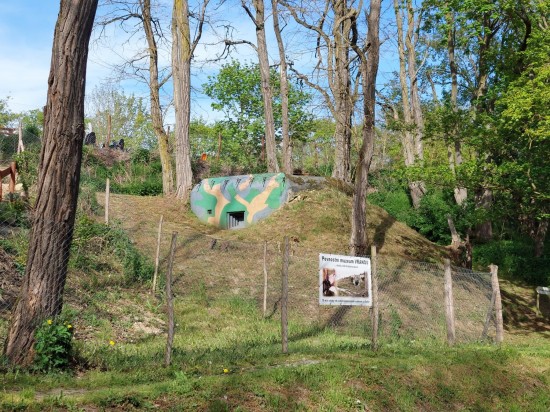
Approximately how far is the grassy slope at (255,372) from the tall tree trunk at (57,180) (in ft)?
3.19

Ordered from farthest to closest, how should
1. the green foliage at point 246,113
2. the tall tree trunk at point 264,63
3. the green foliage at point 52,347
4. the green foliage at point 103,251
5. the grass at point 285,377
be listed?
1. the green foliage at point 246,113
2. the tall tree trunk at point 264,63
3. the green foliage at point 103,251
4. the green foliage at point 52,347
5. the grass at point 285,377

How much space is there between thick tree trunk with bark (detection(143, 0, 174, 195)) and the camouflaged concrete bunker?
2.93 m

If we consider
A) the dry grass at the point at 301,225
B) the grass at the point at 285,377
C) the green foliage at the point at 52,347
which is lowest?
the grass at the point at 285,377

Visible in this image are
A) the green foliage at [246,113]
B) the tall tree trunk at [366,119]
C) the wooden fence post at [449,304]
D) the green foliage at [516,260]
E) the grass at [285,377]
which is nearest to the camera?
the grass at [285,377]

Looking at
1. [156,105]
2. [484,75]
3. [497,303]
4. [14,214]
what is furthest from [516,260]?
[14,214]

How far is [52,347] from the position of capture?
8.57 m

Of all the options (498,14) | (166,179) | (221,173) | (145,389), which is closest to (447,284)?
(145,389)

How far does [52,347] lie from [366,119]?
45.7ft

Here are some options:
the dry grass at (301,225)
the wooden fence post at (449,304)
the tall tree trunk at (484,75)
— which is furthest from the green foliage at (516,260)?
the wooden fence post at (449,304)

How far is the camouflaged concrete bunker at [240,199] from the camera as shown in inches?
988

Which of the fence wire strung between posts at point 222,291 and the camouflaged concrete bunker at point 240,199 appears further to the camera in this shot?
the camouflaged concrete bunker at point 240,199

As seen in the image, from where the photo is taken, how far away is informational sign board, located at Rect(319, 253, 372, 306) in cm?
1143

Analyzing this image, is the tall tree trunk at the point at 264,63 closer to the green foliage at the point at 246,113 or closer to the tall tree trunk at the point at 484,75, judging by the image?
the tall tree trunk at the point at 484,75

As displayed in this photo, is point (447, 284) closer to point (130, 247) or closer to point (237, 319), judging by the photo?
point (237, 319)
